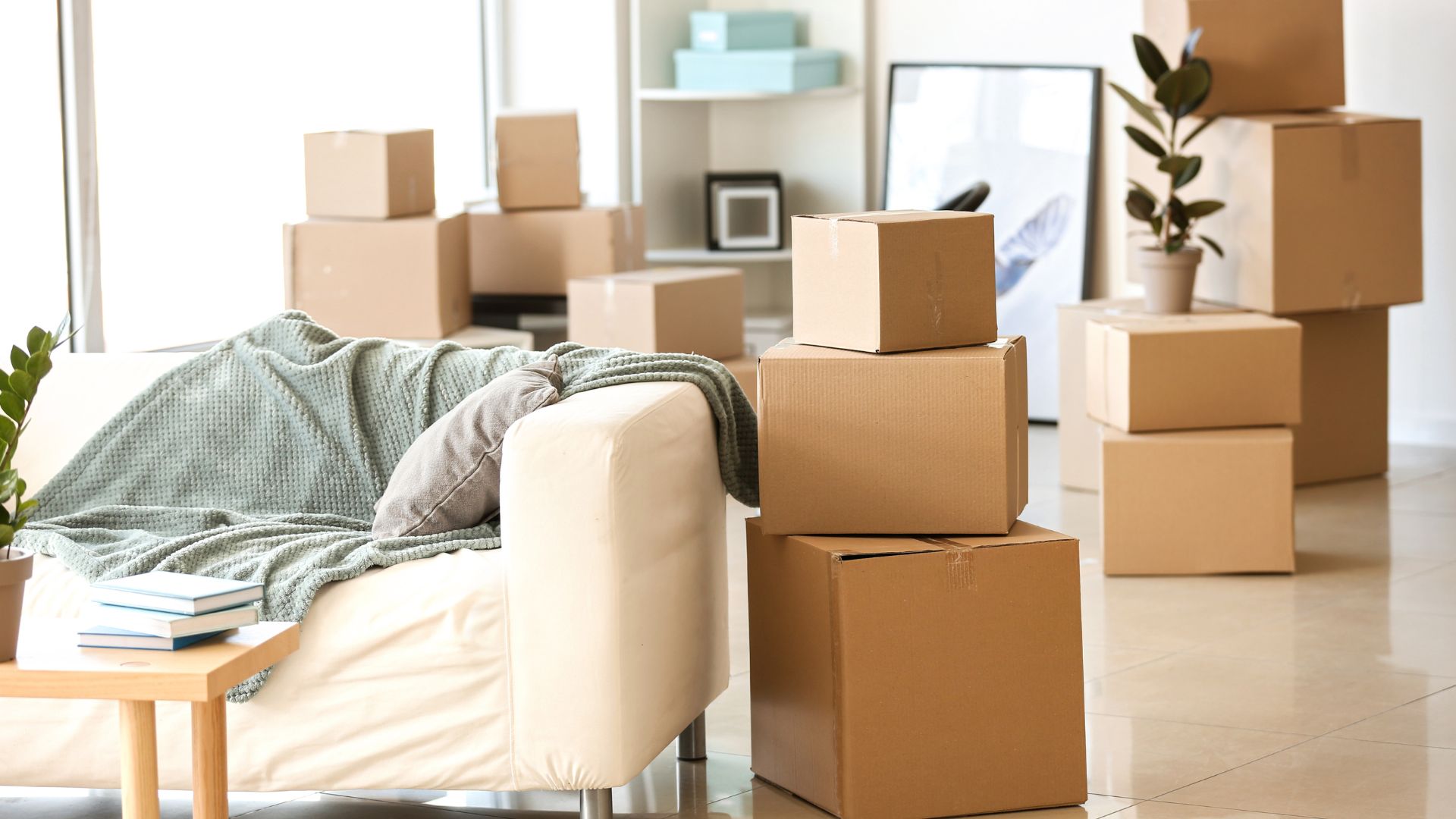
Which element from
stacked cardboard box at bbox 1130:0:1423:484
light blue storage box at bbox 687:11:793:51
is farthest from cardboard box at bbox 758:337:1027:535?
light blue storage box at bbox 687:11:793:51

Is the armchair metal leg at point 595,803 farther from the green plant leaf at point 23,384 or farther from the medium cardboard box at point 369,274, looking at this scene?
the medium cardboard box at point 369,274

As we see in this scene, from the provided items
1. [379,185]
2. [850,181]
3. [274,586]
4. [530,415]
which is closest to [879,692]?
[530,415]

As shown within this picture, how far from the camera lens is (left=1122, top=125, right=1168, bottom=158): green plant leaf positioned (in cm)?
450

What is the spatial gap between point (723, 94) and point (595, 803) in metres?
4.02

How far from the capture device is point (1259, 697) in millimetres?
2998

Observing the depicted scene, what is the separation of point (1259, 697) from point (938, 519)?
0.90 meters

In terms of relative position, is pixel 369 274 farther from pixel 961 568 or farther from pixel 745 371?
pixel 961 568

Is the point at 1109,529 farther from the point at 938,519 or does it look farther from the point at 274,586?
the point at 274,586

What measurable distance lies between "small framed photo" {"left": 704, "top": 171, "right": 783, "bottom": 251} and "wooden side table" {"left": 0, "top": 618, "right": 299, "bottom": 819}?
166 inches

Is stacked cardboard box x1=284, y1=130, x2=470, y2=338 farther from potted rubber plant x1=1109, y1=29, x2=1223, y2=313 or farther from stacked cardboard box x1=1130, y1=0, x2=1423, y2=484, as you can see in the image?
stacked cardboard box x1=1130, y1=0, x2=1423, y2=484

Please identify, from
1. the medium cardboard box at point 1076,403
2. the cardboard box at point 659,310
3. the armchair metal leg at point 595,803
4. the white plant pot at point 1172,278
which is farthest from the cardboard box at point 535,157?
the armchair metal leg at point 595,803

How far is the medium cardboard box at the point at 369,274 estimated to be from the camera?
4352 mm

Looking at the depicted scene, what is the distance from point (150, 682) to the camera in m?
1.85

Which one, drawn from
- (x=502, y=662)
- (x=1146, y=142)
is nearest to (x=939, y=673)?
(x=502, y=662)
